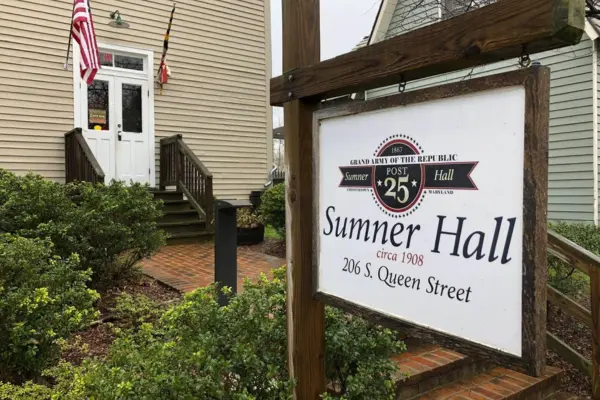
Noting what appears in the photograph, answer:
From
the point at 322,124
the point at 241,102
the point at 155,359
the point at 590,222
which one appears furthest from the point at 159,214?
the point at 590,222

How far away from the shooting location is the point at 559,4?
1.17 m

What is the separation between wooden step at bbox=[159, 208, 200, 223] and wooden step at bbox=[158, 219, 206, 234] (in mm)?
155

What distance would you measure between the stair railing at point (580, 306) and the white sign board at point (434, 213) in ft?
7.33

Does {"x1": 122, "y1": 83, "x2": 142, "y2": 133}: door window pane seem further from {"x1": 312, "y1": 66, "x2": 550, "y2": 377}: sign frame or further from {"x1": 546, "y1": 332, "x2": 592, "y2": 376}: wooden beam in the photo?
{"x1": 312, "y1": 66, "x2": 550, "y2": 377}: sign frame

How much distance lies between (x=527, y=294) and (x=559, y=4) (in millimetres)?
745

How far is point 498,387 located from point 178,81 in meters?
7.80

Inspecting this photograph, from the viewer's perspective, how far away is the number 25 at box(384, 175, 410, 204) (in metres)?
1.56

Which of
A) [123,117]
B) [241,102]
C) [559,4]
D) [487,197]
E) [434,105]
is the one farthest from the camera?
[241,102]

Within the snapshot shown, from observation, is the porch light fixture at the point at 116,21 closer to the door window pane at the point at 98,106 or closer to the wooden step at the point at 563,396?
the door window pane at the point at 98,106

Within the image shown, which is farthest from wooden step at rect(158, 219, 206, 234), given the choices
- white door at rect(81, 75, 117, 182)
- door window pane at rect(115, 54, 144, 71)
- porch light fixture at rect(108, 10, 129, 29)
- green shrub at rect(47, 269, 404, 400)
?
green shrub at rect(47, 269, 404, 400)

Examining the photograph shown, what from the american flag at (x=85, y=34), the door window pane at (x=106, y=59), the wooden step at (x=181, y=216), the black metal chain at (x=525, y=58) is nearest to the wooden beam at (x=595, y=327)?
the black metal chain at (x=525, y=58)

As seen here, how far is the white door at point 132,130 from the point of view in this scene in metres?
8.49

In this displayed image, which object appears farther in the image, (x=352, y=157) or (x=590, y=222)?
(x=590, y=222)

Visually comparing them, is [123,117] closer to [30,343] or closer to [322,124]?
[30,343]
